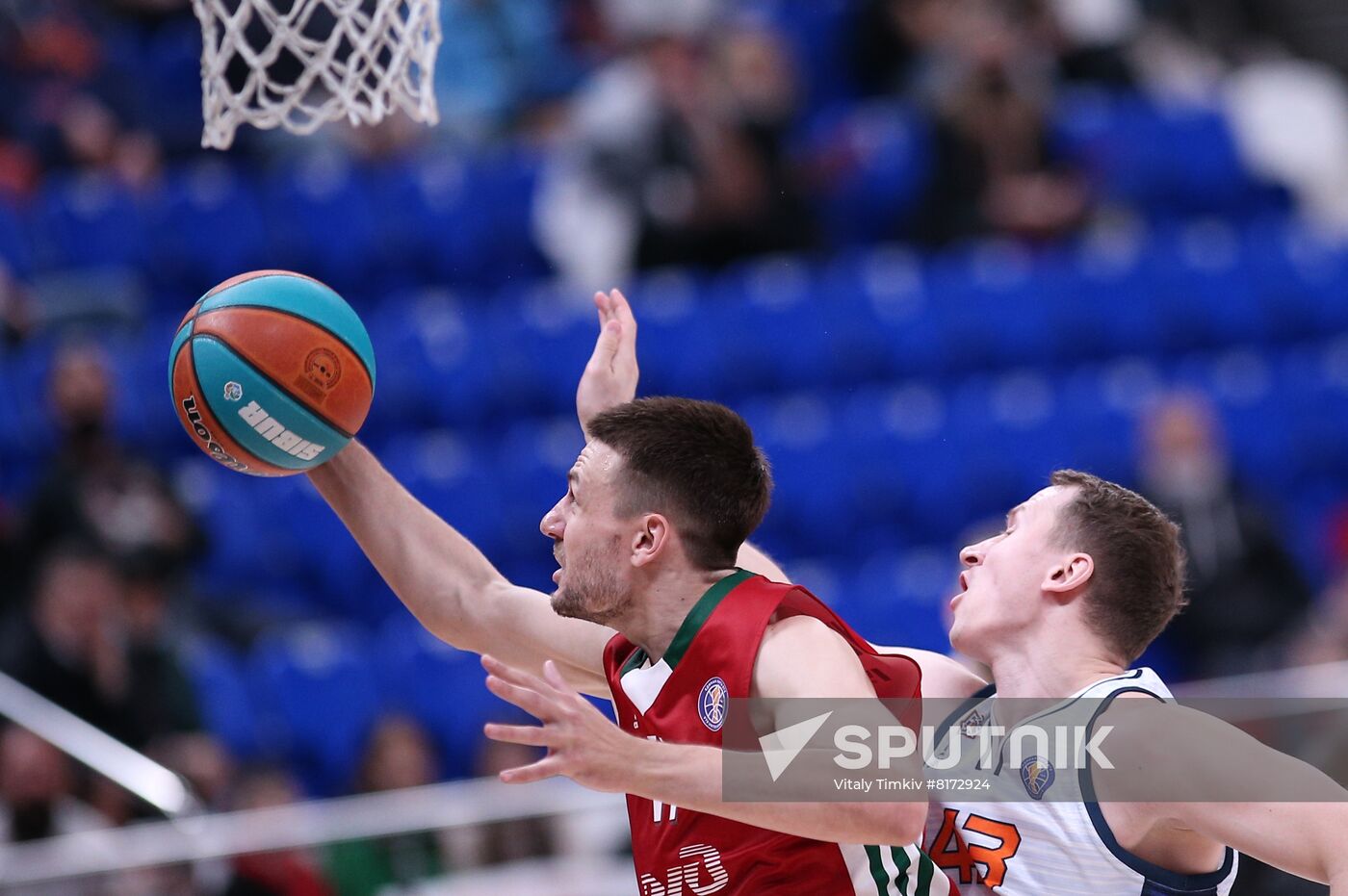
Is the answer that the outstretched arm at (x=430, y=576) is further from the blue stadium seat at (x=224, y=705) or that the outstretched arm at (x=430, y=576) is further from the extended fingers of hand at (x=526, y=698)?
the blue stadium seat at (x=224, y=705)

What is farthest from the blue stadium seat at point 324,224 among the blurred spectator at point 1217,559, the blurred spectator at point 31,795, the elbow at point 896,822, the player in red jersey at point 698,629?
the elbow at point 896,822

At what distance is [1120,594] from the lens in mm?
3242

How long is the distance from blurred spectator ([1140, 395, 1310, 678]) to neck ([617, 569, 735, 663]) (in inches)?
175

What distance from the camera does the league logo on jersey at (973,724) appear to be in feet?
10.9

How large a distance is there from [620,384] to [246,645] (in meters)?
3.83

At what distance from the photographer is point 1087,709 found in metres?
3.11

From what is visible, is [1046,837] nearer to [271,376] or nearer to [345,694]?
[271,376]

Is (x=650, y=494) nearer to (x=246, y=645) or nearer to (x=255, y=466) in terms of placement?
(x=255, y=466)

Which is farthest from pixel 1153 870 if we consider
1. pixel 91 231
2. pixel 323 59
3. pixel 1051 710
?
pixel 91 231

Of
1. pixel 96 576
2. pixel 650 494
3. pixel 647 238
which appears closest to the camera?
pixel 650 494

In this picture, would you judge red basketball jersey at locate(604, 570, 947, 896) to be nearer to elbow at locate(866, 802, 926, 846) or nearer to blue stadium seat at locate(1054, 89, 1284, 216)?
elbow at locate(866, 802, 926, 846)

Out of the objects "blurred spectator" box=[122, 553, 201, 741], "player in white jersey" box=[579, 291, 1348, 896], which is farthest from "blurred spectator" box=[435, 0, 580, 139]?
"player in white jersey" box=[579, 291, 1348, 896]

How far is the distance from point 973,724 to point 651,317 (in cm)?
505

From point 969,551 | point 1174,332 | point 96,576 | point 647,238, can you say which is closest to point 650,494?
point 969,551
